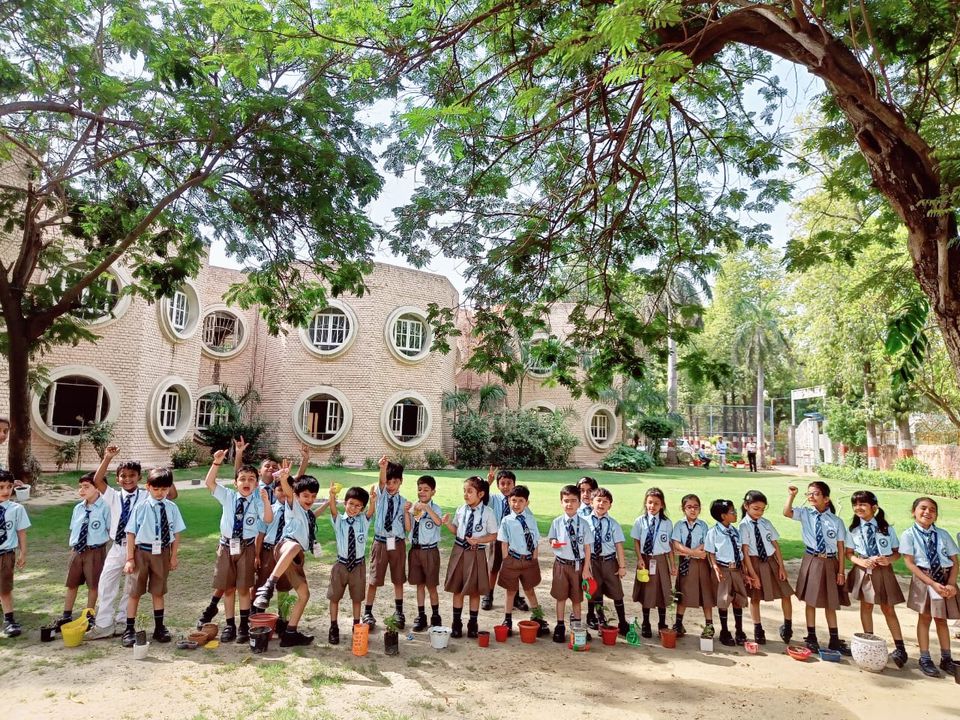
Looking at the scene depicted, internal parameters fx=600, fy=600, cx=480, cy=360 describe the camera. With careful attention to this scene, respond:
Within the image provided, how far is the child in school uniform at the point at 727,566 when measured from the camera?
505cm

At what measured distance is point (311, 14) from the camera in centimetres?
429

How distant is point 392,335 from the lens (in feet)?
66.9

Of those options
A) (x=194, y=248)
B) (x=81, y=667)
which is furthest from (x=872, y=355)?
(x=81, y=667)

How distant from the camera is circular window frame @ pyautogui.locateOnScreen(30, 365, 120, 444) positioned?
1417 cm

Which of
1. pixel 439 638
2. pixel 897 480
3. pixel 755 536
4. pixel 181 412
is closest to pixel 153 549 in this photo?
pixel 439 638

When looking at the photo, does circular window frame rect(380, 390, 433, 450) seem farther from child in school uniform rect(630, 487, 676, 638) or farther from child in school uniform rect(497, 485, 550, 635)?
child in school uniform rect(630, 487, 676, 638)

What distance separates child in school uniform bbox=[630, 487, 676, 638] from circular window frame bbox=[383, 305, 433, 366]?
1498 cm

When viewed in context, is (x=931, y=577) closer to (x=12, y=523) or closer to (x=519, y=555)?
(x=519, y=555)

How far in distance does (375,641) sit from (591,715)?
76.1 inches

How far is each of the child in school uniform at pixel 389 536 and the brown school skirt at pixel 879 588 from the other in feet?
12.5

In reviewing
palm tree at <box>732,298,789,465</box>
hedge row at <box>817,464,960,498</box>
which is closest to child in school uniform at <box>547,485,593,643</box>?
hedge row at <box>817,464,960,498</box>

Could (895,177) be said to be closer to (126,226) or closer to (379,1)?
(379,1)

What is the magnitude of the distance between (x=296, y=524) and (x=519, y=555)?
1.91 meters

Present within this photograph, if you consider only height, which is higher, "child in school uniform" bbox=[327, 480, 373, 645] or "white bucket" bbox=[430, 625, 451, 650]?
"child in school uniform" bbox=[327, 480, 373, 645]
